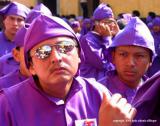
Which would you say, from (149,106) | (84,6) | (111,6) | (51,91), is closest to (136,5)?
(111,6)

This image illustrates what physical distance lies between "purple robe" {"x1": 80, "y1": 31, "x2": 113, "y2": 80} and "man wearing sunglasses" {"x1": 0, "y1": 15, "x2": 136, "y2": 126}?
2865mm

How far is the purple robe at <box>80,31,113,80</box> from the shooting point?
5993 millimetres

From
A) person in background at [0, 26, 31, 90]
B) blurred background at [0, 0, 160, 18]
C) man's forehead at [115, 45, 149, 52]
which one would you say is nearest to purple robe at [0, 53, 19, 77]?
person in background at [0, 26, 31, 90]

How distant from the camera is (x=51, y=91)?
305 cm

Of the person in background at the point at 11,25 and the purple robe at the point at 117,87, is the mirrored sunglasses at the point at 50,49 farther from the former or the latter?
the person in background at the point at 11,25

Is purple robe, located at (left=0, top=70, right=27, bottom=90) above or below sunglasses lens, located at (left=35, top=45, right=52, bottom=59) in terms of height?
below

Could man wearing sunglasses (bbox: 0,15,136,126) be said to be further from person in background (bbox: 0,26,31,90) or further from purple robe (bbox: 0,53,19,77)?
purple robe (bbox: 0,53,19,77)

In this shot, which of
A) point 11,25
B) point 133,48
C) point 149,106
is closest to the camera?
point 149,106

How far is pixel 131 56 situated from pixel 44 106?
5.05 feet

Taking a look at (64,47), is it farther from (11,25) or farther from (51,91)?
(11,25)

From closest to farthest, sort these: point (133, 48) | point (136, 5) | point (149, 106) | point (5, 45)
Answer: point (149, 106) < point (133, 48) < point (5, 45) < point (136, 5)

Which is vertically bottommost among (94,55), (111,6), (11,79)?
(111,6)

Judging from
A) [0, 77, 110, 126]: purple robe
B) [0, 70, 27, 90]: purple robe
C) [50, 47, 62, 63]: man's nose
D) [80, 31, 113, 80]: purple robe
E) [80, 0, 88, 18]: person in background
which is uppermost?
[50, 47, 62, 63]: man's nose

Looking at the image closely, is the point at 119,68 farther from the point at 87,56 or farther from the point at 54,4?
the point at 54,4
